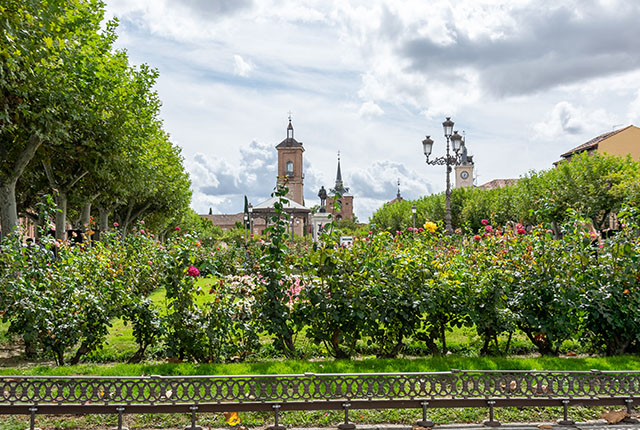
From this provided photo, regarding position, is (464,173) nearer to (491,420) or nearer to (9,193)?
(9,193)

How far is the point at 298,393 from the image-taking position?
13.6 feet

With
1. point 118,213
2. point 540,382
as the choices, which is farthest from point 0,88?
point 118,213

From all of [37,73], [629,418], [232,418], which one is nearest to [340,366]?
[232,418]

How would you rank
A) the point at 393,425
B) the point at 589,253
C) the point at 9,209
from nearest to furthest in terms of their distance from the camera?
1. the point at 393,425
2. the point at 589,253
3. the point at 9,209

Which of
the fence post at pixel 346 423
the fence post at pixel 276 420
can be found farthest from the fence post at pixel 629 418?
the fence post at pixel 276 420

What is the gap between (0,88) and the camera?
828cm

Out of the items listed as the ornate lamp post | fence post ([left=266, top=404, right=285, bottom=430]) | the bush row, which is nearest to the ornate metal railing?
fence post ([left=266, top=404, right=285, bottom=430])

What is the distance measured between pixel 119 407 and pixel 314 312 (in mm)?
2212

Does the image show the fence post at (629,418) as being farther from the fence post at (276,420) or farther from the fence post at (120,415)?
the fence post at (120,415)

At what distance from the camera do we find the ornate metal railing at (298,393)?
3.96 metres

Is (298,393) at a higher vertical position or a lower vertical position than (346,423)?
higher

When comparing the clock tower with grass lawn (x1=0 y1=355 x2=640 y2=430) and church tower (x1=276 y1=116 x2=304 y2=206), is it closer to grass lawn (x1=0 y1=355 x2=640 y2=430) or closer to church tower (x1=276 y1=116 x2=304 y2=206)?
church tower (x1=276 y1=116 x2=304 y2=206)

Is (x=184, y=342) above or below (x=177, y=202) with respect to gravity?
below

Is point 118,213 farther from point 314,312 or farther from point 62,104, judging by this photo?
point 314,312
